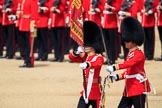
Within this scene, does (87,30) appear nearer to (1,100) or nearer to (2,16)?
(1,100)

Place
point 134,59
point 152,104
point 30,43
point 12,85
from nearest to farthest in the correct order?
1. point 134,59
2. point 152,104
3. point 12,85
4. point 30,43

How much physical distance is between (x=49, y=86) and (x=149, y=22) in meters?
4.00

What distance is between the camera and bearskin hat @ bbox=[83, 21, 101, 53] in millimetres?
7621

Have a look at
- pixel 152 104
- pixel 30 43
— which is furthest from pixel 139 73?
pixel 30 43

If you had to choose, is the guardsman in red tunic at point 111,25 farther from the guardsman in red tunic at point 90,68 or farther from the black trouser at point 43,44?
the guardsman in red tunic at point 90,68

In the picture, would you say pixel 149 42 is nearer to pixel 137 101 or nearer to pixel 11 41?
pixel 11 41

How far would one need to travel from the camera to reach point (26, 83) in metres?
11.6

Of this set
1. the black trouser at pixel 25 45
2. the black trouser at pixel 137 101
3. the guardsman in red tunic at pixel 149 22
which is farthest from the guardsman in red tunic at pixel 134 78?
the guardsman in red tunic at pixel 149 22

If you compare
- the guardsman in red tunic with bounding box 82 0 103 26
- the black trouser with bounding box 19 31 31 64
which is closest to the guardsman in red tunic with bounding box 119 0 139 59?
the guardsman in red tunic with bounding box 82 0 103 26

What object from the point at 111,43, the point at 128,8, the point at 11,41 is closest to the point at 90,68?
the point at 128,8

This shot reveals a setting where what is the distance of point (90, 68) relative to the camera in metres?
7.35

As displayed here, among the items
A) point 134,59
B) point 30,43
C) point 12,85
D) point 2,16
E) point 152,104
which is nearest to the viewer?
point 134,59

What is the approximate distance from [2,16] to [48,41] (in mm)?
1359

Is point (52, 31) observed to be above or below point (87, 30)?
below
